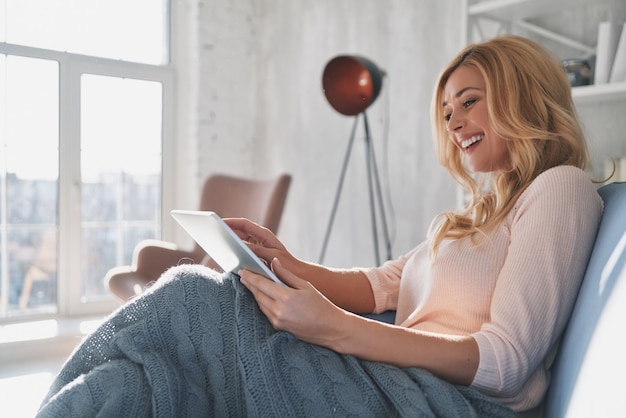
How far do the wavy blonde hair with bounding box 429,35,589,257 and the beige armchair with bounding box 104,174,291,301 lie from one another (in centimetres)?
159

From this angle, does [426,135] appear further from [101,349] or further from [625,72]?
[101,349]

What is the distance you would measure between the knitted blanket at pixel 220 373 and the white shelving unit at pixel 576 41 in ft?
5.71

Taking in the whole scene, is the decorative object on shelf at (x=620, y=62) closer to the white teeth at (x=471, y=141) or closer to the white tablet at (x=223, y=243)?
the white teeth at (x=471, y=141)

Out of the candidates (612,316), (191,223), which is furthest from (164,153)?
(612,316)

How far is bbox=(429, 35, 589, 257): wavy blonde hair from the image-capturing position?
4.33 ft

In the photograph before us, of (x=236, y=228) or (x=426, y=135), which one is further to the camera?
(x=426, y=135)

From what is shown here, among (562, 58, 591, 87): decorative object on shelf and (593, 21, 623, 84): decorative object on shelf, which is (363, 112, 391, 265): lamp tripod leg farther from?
(593, 21, 623, 84): decorative object on shelf

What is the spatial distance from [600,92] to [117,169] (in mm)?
3053

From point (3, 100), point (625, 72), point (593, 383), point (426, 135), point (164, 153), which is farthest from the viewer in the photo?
point (164, 153)

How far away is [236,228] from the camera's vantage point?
1494 mm

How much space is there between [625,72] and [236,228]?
1.57m

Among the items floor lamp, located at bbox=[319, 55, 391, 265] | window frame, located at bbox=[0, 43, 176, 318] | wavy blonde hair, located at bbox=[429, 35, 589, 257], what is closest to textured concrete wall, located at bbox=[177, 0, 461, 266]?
floor lamp, located at bbox=[319, 55, 391, 265]

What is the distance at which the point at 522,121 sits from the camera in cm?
133

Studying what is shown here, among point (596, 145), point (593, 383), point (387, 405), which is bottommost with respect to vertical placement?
point (387, 405)
